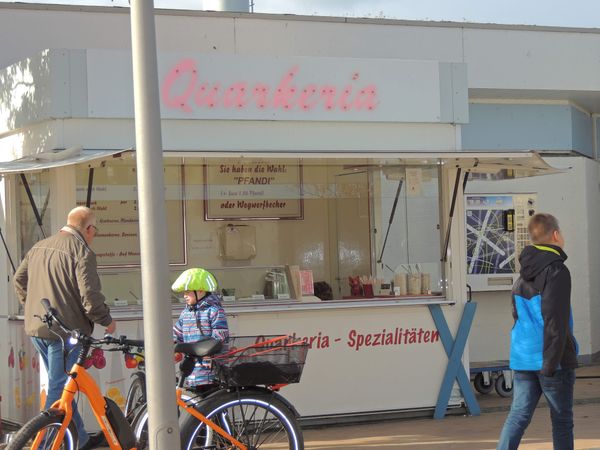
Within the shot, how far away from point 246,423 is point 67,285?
1543mm

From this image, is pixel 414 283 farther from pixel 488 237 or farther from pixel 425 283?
pixel 488 237

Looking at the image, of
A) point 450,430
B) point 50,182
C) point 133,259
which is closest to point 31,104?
point 50,182

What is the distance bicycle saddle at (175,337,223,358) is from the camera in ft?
18.9

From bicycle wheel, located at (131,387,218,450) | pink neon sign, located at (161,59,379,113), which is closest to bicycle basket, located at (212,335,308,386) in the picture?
bicycle wheel, located at (131,387,218,450)

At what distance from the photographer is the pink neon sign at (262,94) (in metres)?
8.09

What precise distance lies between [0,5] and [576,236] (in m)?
7.38

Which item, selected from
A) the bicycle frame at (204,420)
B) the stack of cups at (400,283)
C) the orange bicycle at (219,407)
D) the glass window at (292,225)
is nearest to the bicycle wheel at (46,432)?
the orange bicycle at (219,407)

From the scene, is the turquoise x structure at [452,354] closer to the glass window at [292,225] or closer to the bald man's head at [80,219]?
the glass window at [292,225]

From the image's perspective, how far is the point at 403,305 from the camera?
8633 millimetres

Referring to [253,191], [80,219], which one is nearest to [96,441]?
[80,219]

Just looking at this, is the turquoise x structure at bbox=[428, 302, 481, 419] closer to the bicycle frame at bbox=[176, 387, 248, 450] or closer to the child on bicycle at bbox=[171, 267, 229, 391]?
the child on bicycle at bbox=[171, 267, 229, 391]

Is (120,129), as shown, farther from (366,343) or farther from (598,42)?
(598,42)

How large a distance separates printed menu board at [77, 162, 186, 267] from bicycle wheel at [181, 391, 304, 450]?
10.8 feet

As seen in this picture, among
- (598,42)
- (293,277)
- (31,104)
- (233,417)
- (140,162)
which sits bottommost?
(233,417)
